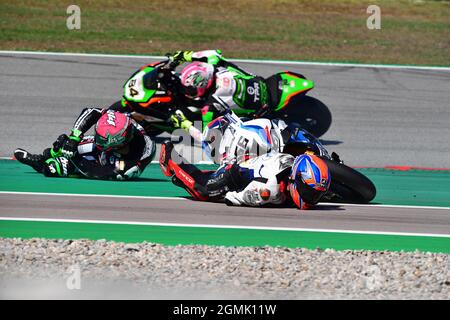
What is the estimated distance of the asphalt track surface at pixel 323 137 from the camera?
35.1 feet

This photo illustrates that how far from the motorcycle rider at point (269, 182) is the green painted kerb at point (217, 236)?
596 millimetres

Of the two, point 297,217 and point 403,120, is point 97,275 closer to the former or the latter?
point 297,217

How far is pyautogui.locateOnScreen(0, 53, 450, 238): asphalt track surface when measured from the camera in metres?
10.7

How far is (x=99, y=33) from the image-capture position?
22.6 metres

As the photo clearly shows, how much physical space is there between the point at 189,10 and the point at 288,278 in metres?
17.9

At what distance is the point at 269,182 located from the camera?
10656 millimetres

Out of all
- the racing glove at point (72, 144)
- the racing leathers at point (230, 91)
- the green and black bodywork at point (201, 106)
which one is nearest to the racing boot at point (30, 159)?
the racing glove at point (72, 144)

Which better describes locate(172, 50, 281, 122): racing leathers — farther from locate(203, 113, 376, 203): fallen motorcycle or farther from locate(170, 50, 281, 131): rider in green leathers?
locate(203, 113, 376, 203): fallen motorcycle

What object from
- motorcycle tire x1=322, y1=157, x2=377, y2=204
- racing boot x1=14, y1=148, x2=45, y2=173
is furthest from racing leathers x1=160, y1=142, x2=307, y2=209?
racing boot x1=14, y1=148, x2=45, y2=173

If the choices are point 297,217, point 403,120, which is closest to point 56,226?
point 297,217

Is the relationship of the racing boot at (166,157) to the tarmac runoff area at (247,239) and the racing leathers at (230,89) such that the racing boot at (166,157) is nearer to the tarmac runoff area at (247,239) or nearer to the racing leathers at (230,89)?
the tarmac runoff area at (247,239)

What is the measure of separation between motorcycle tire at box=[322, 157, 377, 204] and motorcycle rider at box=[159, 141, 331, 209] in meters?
0.40

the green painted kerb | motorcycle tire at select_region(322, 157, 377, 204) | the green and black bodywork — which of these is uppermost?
the green and black bodywork

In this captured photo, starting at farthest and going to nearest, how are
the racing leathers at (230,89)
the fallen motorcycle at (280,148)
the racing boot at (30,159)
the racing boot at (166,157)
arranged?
1. the racing leathers at (230,89)
2. the racing boot at (30,159)
3. the racing boot at (166,157)
4. the fallen motorcycle at (280,148)
